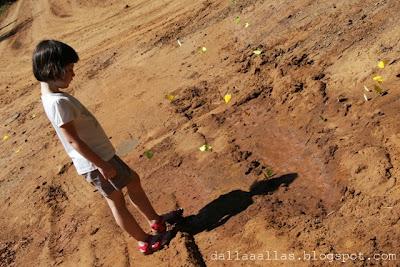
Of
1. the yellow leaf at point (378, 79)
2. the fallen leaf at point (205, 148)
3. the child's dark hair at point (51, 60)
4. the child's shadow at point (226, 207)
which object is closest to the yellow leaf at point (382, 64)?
the yellow leaf at point (378, 79)

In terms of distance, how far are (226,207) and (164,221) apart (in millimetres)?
501

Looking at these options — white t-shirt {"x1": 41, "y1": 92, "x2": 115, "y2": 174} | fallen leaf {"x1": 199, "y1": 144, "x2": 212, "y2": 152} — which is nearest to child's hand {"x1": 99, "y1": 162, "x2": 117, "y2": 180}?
white t-shirt {"x1": 41, "y1": 92, "x2": 115, "y2": 174}

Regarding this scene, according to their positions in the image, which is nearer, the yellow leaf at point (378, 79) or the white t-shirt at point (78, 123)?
the white t-shirt at point (78, 123)

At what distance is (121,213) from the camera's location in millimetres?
3625

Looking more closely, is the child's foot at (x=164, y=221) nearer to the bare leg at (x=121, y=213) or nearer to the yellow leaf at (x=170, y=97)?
the bare leg at (x=121, y=213)

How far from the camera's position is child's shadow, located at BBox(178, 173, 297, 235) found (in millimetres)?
3920

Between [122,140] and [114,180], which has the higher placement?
[114,180]

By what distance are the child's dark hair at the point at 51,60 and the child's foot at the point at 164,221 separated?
145cm

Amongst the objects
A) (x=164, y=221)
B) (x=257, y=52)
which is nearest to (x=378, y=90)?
(x=257, y=52)

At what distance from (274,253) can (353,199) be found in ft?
2.21

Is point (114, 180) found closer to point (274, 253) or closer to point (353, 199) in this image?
point (274, 253)

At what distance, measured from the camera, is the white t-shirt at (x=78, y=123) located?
3.05 meters

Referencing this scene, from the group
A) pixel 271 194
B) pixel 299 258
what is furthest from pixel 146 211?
pixel 299 258

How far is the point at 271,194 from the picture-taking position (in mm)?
3900
